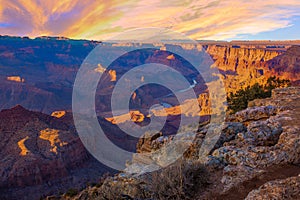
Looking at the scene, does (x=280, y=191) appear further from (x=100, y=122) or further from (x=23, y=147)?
(x=100, y=122)

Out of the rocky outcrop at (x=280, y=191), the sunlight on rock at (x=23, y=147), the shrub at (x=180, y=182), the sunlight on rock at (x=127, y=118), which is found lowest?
the sunlight on rock at (x=127, y=118)

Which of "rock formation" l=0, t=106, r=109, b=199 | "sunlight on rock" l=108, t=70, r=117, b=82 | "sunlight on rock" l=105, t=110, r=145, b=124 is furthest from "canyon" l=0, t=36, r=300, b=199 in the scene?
"sunlight on rock" l=108, t=70, r=117, b=82

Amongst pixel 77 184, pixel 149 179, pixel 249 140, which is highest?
pixel 249 140

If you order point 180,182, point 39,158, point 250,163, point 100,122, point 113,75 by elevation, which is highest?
point 250,163

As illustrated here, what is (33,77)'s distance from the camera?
143 meters

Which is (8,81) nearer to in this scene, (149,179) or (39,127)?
(39,127)

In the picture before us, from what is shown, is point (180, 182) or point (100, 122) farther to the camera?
point (100, 122)

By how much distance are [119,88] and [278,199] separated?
114 metres

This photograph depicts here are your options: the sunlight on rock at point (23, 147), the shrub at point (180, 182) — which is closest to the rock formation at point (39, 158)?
the sunlight on rock at point (23, 147)

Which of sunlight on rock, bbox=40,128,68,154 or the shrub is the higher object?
the shrub

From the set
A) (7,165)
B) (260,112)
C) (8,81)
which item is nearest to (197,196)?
(260,112)

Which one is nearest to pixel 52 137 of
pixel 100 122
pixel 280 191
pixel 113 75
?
pixel 100 122

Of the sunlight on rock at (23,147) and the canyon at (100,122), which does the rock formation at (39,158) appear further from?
the canyon at (100,122)

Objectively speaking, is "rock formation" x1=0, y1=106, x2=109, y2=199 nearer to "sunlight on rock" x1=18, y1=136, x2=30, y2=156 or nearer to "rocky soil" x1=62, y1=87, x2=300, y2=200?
"sunlight on rock" x1=18, y1=136, x2=30, y2=156
